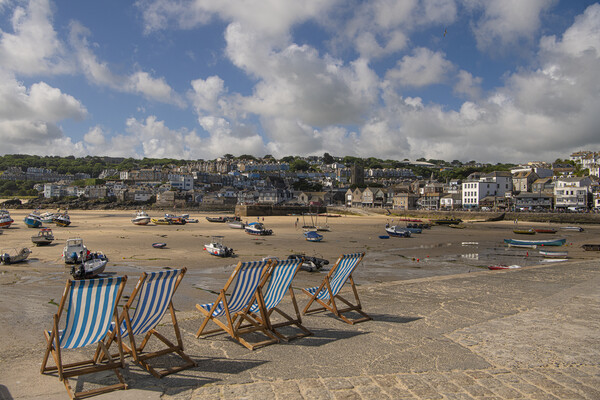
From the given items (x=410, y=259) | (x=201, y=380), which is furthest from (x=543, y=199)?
(x=201, y=380)

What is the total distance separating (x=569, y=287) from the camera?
9.84m

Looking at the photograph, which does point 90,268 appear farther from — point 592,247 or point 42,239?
point 592,247

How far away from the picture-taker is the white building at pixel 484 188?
90500 mm

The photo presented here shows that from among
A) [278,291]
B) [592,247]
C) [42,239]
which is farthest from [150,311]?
[592,247]

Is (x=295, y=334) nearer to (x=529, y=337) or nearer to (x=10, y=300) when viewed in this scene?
(x=529, y=337)

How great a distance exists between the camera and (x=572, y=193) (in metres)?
82.1

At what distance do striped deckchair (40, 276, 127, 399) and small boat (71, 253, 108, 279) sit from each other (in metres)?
13.0

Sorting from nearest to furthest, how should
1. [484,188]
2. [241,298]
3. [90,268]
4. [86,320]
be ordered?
1. [86,320]
2. [241,298]
3. [90,268]
4. [484,188]

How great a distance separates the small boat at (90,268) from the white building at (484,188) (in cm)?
8700

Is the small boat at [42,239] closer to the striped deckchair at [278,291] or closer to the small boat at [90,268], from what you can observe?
the small boat at [90,268]

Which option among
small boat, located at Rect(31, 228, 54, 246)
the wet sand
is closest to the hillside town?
the wet sand

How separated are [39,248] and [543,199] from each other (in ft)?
292

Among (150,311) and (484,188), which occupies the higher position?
(484,188)

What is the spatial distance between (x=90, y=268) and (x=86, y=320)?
13898mm
